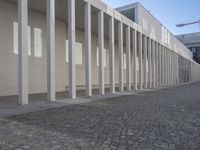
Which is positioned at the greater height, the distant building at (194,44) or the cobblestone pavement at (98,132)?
the distant building at (194,44)

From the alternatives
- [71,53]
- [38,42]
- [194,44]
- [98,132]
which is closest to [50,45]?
[71,53]

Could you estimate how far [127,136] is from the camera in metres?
4.86

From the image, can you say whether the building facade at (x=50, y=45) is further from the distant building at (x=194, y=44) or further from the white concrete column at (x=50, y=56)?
the distant building at (x=194, y=44)

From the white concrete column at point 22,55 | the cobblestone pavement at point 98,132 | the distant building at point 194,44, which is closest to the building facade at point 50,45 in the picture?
the white concrete column at point 22,55

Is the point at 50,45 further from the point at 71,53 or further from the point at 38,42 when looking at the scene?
the point at 38,42

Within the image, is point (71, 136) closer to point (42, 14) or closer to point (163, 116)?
point (163, 116)

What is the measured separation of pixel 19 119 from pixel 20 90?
8.66 ft

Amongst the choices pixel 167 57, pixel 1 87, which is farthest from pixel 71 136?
pixel 167 57

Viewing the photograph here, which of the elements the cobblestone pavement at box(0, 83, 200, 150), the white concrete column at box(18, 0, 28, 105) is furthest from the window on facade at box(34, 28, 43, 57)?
the cobblestone pavement at box(0, 83, 200, 150)

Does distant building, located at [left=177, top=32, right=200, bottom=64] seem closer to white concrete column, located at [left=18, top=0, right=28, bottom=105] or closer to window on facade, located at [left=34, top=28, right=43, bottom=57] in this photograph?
window on facade, located at [left=34, top=28, right=43, bottom=57]

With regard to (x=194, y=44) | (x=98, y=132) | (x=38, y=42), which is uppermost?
(x=194, y=44)

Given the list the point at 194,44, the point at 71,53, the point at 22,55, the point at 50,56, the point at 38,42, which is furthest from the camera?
the point at 194,44

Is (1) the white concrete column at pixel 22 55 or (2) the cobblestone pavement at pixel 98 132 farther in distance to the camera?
(1) the white concrete column at pixel 22 55

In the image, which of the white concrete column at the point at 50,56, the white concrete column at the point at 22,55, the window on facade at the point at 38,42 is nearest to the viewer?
the white concrete column at the point at 22,55
